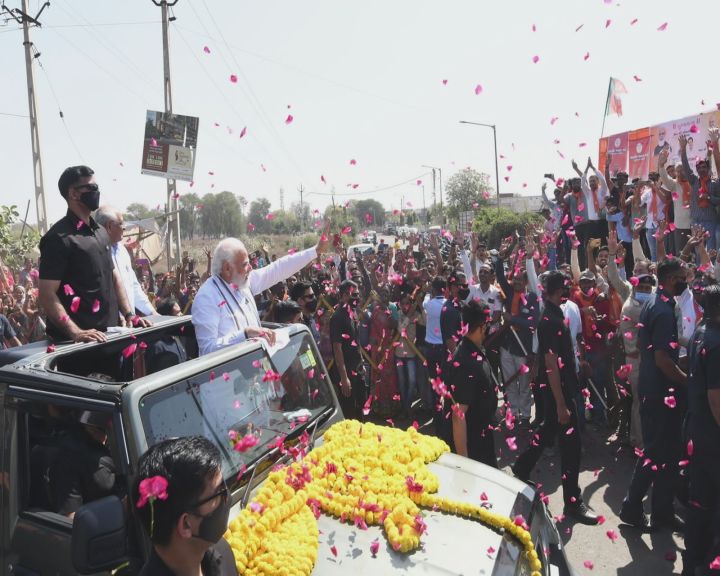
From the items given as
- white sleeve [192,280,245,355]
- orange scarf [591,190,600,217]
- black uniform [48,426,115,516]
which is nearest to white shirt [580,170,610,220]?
orange scarf [591,190,600,217]

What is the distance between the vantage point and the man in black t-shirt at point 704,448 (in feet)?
12.8

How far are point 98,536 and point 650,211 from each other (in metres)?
11.1

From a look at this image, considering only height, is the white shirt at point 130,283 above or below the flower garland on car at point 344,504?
above

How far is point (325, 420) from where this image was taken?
3670mm

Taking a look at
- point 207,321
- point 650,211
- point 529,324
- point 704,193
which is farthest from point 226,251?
Answer: point 650,211

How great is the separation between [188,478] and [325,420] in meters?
1.87

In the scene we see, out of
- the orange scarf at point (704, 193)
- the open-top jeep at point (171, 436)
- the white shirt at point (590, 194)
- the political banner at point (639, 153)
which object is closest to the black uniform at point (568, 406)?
the open-top jeep at point (171, 436)

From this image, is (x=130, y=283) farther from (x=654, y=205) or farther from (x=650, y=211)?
(x=650, y=211)

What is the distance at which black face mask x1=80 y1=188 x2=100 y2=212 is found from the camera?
4.06 m

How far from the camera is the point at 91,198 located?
13.4 feet

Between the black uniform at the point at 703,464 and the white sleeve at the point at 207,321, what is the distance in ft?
9.90

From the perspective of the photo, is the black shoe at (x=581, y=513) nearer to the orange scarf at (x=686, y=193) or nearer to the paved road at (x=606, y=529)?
the paved road at (x=606, y=529)

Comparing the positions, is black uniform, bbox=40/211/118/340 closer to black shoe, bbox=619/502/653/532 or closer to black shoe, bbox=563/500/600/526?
black shoe, bbox=563/500/600/526

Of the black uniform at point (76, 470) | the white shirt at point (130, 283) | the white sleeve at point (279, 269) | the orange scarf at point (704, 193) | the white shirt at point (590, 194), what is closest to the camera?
the black uniform at point (76, 470)
